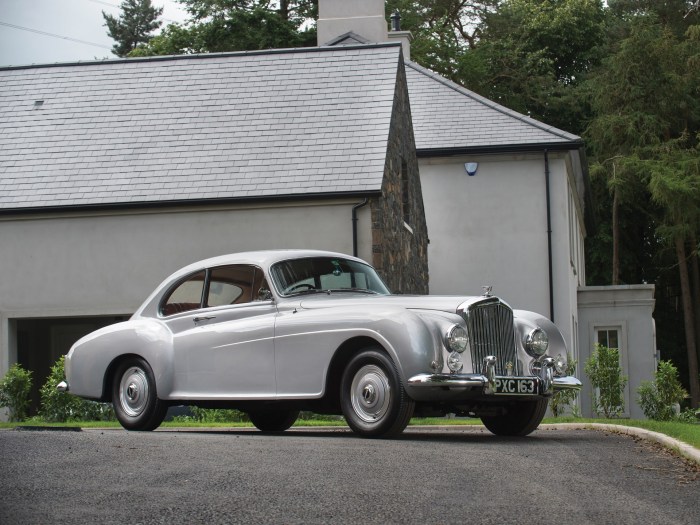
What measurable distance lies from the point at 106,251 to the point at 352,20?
10.9 m

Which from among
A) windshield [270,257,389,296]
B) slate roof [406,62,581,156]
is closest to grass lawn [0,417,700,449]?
windshield [270,257,389,296]

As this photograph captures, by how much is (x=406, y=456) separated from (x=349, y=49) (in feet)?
51.1

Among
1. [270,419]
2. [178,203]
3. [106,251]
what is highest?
[178,203]

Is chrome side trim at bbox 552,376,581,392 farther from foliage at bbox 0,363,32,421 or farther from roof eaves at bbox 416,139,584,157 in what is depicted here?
roof eaves at bbox 416,139,584,157

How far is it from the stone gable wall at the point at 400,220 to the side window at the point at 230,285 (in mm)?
6438

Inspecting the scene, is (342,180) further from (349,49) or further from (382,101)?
(349,49)

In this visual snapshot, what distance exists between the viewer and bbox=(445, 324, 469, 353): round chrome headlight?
960 cm

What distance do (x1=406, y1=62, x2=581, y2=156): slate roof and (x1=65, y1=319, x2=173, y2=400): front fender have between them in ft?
47.7

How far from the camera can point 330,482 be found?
6777 mm

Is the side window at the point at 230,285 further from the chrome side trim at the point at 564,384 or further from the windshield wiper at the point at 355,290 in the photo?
the chrome side trim at the point at 564,384

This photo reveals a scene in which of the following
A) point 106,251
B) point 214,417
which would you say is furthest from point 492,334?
point 106,251

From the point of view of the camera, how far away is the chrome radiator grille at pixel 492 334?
9.91m

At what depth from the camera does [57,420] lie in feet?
54.6

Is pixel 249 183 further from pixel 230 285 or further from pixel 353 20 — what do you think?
pixel 353 20
